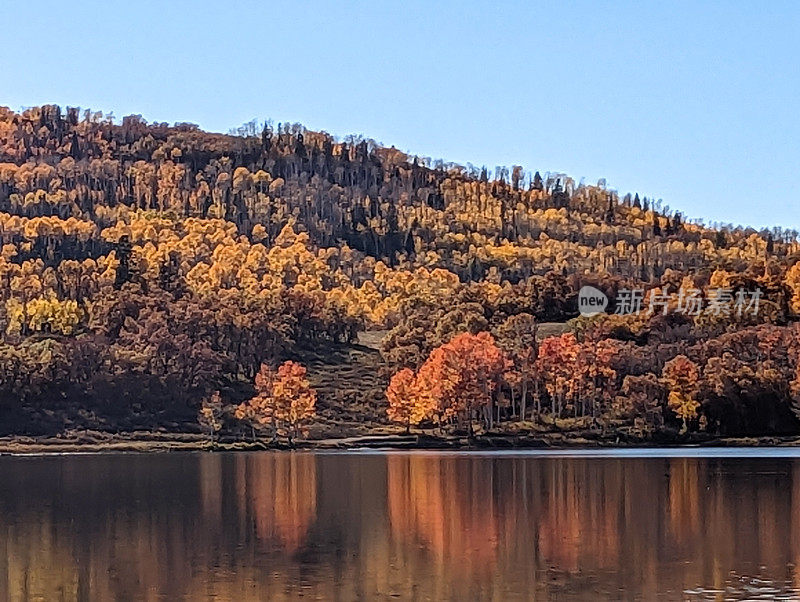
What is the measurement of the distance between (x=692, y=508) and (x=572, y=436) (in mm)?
79231

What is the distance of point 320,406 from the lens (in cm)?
15400

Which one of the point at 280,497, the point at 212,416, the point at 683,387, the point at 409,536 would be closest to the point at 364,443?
the point at 212,416

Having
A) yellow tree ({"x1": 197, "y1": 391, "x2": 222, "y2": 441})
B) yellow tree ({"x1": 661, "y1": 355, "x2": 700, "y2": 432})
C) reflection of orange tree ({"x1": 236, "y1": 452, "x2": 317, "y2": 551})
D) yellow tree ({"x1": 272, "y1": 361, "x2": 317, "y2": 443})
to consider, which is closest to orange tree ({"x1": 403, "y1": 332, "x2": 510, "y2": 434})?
yellow tree ({"x1": 272, "y1": 361, "x2": 317, "y2": 443})

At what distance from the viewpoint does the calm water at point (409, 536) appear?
38188 millimetres

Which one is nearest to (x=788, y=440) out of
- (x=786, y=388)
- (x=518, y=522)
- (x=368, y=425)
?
(x=786, y=388)

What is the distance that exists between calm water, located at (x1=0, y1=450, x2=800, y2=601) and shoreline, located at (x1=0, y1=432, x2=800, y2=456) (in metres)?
46.8

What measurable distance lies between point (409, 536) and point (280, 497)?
1924 centimetres

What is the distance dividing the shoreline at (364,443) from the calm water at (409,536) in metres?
46.8

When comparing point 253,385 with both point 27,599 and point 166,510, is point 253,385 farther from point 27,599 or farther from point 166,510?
point 27,599

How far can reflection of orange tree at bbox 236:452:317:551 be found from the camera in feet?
169

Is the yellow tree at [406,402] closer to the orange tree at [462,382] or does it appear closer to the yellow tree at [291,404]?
the orange tree at [462,382]

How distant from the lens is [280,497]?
68250 mm

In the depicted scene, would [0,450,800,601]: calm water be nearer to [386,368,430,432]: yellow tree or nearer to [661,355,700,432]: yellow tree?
[661,355,700,432]: yellow tree

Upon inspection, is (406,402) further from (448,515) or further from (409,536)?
(409,536)
